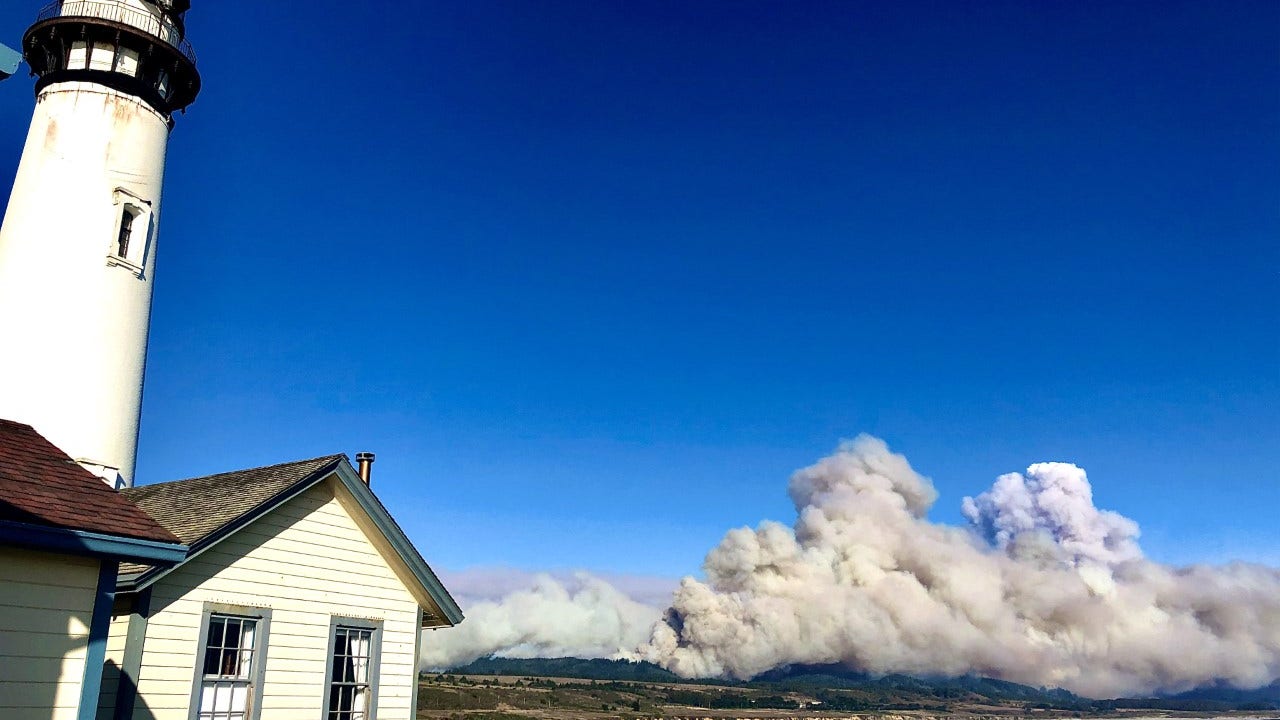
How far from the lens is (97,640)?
10031 mm

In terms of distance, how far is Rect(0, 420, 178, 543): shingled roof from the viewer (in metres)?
9.73

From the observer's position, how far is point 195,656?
1294 cm

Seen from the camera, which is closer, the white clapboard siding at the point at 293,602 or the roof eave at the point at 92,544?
the roof eave at the point at 92,544

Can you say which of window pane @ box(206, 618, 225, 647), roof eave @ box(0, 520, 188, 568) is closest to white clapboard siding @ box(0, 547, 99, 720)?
roof eave @ box(0, 520, 188, 568)

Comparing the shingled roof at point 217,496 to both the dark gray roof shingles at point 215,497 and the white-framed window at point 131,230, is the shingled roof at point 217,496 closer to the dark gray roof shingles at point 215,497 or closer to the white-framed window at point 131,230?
the dark gray roof shingles at point 215,497

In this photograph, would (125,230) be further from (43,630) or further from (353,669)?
(43,630)

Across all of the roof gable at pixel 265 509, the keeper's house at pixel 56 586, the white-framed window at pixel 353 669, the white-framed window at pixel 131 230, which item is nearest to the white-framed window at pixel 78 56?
the white-framed window at pixel 131 230

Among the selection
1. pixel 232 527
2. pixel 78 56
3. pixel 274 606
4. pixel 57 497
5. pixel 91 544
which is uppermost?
pixel 78 56

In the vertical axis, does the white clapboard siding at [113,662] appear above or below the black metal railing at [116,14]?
below

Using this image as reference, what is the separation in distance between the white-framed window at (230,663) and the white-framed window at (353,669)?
4.13 feet

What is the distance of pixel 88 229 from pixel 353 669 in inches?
466

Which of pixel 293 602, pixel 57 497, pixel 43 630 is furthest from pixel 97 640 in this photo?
pixel 293 602

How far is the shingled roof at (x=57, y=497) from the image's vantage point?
9.73m

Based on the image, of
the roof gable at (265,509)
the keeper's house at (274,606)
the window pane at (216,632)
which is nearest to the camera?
the keeper's house at (274,606)
